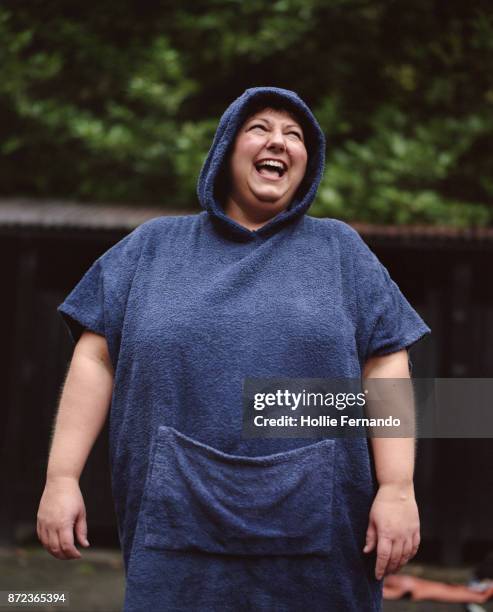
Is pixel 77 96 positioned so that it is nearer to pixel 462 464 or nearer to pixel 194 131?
pixel 194 131

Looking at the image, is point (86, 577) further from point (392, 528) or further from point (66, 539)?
point (392, 528)

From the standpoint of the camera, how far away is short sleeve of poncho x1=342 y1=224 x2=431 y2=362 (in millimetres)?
1730

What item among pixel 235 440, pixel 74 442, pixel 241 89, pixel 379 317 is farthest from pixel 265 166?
pixel 241 89

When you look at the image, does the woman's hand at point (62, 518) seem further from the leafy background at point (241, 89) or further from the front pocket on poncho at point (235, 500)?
the leafy background at point (241, 89)

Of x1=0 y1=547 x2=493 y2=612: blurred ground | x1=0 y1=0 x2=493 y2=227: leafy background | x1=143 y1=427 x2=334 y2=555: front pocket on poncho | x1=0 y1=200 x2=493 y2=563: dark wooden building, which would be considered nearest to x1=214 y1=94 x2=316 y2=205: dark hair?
x1=143 y1=427 x2=334 y2=555: front pocket on poncho

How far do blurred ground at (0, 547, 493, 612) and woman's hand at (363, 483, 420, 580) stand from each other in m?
3.20

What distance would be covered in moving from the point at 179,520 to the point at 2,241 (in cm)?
515

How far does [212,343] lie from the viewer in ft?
5.43

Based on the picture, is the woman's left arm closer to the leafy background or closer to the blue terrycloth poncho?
the blue terrycloth poncho

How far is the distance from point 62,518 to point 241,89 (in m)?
8.62

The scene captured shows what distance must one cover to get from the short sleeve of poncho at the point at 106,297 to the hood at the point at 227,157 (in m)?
0.23

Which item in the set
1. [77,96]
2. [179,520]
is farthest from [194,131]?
[179,520]

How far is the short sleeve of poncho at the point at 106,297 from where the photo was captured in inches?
69.8

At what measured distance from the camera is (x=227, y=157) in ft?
6.48
